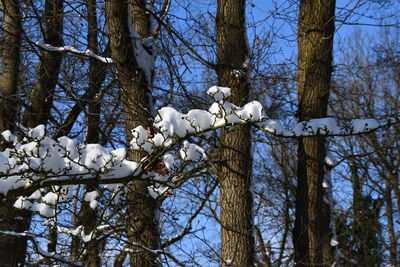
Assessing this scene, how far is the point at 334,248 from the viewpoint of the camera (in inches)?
254

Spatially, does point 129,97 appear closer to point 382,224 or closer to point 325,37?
point 325,37

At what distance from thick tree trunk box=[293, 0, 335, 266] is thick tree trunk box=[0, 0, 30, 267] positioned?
3.49 metres

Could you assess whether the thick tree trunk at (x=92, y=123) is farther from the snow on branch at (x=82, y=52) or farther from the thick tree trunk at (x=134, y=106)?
the thick tree trunk at (x=134, y=106)

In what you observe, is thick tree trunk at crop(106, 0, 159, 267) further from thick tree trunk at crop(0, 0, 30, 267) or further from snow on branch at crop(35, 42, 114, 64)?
thick tree trunk at crop(0, 0, 30, 267)

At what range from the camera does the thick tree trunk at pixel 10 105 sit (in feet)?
21.1

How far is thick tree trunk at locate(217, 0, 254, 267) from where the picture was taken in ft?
15.5

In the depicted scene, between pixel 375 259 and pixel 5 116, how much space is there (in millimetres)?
5566

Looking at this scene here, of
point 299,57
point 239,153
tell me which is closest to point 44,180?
point 239,153

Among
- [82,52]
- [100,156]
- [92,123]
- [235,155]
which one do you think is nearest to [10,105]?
[82,52]

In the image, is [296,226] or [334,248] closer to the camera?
[296,226]

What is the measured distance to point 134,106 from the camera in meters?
5.33

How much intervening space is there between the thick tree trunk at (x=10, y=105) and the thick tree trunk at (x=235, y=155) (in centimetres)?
260

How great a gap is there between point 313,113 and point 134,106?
2227mm

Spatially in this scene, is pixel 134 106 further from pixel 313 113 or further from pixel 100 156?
pixel 313 113
